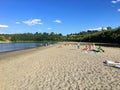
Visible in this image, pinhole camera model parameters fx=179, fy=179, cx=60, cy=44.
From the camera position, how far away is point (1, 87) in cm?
930

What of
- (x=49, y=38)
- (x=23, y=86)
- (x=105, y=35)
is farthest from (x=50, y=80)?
(x=49, y=38)

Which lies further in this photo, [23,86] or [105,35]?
[105,35]

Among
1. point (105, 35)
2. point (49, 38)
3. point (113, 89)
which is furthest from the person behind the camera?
point (49, 38)

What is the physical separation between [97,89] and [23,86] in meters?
3.79

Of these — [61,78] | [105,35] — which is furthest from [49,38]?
[61,78]

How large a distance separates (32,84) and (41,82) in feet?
1.91

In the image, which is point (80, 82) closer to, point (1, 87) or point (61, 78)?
point (61, 78)

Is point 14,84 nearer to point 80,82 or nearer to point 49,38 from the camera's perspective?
point 80,82

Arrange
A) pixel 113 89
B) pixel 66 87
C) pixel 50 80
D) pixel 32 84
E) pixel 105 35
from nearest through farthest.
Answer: pixel 113 89, pixel 66 87, pixel 32 84, pixel 50 80, pixel 105 35

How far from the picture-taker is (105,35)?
99.5 metres

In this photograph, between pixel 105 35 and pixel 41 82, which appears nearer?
pixel 41 82

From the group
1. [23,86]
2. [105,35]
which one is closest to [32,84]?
[23,86]

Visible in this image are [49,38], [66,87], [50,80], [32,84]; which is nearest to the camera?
[66,87]

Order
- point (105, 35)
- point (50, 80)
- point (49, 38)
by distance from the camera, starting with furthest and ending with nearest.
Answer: point (49, 38) < point (105, 35) < point (50, 80)
